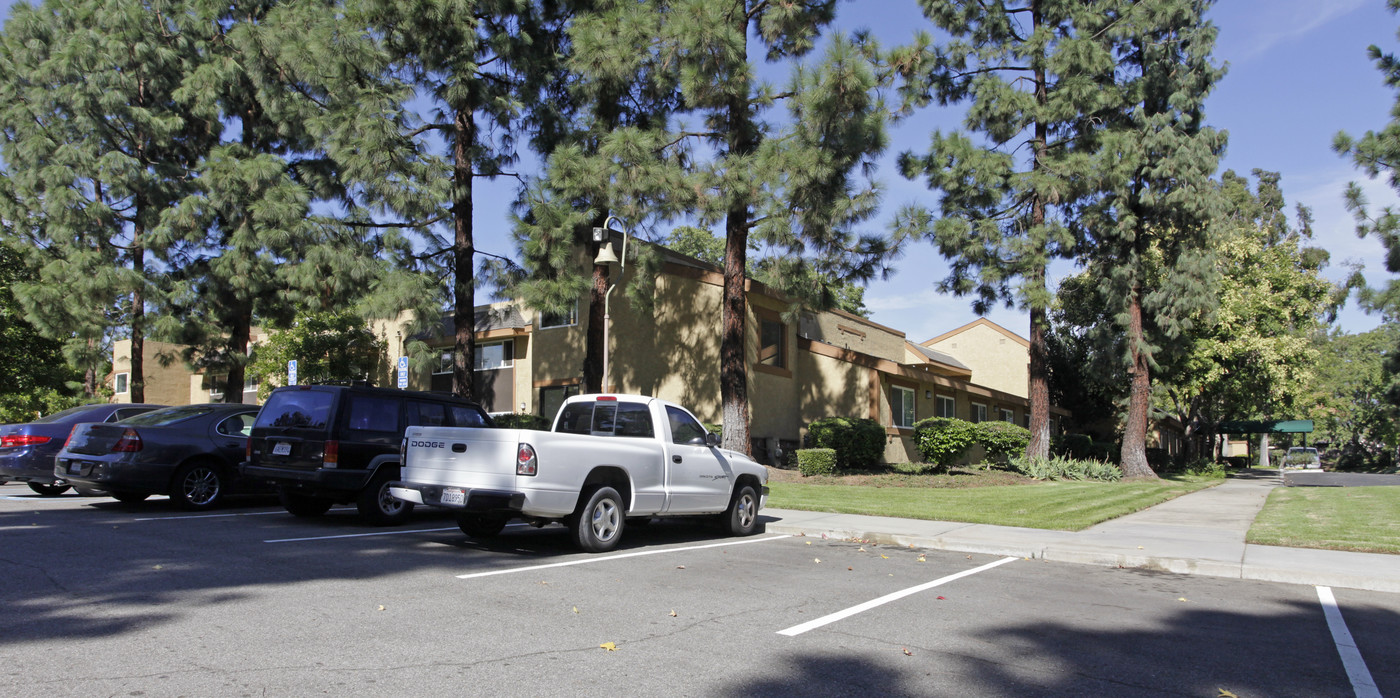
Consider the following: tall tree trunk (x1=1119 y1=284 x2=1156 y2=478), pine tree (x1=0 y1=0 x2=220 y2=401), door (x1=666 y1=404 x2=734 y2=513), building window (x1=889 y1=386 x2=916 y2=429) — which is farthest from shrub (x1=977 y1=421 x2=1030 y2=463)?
pine tree (x1=0 y1=0 x2=220 y2=401)

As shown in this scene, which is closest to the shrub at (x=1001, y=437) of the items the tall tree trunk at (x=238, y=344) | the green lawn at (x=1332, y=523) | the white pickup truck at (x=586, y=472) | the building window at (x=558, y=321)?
the green lawn at (x=1332, y=523)

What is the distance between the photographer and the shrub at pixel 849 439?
22.7 meters

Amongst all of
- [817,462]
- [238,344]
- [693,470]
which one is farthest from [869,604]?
[238,344]

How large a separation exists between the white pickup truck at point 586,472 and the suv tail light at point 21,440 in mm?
7512

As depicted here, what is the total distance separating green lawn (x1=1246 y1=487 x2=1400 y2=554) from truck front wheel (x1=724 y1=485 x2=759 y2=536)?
644 cm

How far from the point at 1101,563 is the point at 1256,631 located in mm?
3538

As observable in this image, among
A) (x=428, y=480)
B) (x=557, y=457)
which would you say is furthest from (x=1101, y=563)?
(x=428, y=480)

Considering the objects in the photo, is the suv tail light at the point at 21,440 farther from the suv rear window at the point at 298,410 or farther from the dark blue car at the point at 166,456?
the suv rear window at the point at 298,410

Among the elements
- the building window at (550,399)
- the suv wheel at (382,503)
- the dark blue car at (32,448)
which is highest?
the building window at (550,399)

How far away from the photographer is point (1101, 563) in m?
9.86

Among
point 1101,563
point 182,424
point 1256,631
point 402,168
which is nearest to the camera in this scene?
point 1256,631

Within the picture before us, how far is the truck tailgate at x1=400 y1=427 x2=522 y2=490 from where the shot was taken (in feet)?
27.8

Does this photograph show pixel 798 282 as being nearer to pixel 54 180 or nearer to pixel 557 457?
pixel 557 457

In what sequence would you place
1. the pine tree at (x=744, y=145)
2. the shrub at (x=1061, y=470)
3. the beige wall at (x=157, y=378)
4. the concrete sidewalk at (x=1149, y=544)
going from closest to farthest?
the concrete sidewalk at (x=1149, y=544) → the pine tree at (x=744, y=145) → the shrub at (x=1061, y=470) → the beige wall at (x=157, y=378)
